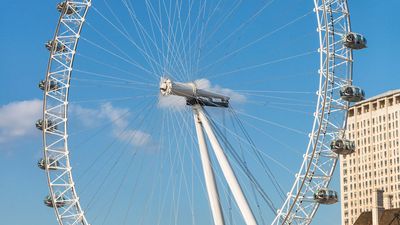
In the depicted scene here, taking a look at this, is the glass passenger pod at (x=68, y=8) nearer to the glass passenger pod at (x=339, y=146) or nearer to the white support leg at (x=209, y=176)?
the white support leg at (x=209, y=176)

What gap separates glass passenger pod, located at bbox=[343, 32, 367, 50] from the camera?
44469 mm

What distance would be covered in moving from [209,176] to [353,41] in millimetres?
9626

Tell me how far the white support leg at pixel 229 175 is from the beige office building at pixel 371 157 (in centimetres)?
11243

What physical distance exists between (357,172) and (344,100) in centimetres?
12494

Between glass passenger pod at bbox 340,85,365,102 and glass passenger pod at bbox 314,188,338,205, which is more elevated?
glass passenger pod at bbox 340,85,365,102

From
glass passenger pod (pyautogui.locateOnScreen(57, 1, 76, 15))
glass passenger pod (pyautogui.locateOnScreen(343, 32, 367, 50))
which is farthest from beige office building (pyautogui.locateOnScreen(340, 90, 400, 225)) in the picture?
glass passenger pod (pyautogui.locateOnScreen(343, 32, 367, 50))

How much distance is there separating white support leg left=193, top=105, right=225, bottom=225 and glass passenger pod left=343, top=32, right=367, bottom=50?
798 cm

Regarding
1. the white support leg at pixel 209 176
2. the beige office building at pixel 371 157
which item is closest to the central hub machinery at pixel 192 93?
the white support leg at pixel 209 176

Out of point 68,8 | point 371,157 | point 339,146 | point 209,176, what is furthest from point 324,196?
point 371,157

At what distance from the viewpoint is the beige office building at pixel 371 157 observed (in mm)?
155500

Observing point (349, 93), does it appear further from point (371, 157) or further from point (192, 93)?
point (371, 157)

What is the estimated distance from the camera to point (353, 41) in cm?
4453

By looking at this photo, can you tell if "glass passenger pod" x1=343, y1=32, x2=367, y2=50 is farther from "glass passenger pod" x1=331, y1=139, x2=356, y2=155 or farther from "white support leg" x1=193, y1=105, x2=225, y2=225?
"white support leg" x1=193, y1=105, x2=225, y2=225

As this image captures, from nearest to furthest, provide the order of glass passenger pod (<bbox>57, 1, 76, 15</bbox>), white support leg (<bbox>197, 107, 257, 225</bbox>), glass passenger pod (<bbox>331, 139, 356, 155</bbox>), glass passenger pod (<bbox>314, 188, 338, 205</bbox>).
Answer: white support leg (<bbox>197, 107, 257, 225</bbox>) < glass passenger pod (<bbox>314, 188, 338, 205</bbox>) < glass passenger pod (<bbox>331, 139, 356, 155</bbox>) < glass passenger pod (<bbox>57, 1, 76, 15</bbox>)
